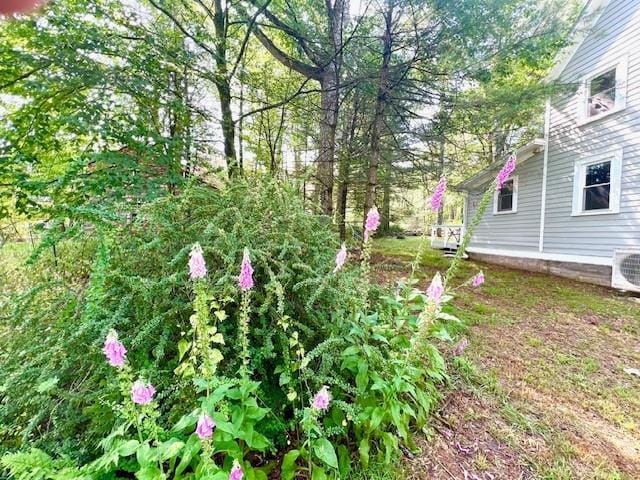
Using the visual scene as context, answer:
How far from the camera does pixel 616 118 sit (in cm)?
638

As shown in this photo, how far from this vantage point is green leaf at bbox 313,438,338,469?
4.11 feet

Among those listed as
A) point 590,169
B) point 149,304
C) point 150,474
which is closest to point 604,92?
point 590,169

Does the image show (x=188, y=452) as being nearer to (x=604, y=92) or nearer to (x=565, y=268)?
(x=565, y=268)

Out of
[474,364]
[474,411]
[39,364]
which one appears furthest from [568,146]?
[39,364]

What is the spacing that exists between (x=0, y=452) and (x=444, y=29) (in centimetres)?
622

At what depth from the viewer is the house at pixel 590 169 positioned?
6020mm

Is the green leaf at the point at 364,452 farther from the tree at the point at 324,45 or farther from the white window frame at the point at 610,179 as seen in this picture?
the white window frame at the point at 610,179

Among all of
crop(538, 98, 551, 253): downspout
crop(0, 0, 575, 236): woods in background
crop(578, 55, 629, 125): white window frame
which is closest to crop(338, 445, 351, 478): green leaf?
crop(0, 0, 575, 236): woods in background

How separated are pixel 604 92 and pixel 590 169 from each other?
5.41ft

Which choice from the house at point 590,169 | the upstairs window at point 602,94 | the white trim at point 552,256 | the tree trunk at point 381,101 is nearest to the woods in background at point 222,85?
the tree trunk at point 381,101

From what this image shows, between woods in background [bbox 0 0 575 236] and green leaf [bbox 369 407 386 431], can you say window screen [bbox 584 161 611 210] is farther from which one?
green leaf [bbox 369 407 386 431]

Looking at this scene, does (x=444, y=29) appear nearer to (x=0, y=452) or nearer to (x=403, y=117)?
(x=403, y=117)

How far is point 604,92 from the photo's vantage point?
22.2ft

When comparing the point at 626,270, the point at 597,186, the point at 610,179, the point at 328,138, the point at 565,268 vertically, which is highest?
the point at 328,138
